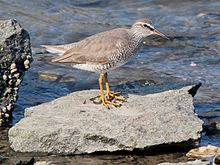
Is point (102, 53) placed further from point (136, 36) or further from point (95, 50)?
point (136, 36)

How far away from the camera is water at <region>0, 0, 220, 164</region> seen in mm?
10602

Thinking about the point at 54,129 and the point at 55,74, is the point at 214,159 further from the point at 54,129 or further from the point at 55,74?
the point at 55,74

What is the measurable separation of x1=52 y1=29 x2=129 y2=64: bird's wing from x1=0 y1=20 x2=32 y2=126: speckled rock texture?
566 millimetres

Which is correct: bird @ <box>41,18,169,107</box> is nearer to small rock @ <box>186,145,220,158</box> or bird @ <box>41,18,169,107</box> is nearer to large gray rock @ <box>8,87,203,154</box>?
large gray rock @ <box>8,87,203,154</box>

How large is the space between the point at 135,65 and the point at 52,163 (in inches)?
217

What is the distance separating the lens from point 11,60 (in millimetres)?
8562

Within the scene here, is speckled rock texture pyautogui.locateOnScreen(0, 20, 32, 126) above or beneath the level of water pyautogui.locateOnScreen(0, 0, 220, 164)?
above

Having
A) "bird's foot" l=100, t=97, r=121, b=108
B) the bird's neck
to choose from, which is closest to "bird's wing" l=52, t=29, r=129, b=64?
the bird's neck

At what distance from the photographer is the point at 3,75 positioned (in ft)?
28.3

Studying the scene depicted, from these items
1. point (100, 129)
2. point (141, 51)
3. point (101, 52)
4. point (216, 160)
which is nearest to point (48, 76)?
point (141, 51)

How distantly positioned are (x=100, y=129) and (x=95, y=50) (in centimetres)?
167

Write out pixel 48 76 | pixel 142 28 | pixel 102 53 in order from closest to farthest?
pixel 102 53 → pixel 142 28 → pixel 48 76

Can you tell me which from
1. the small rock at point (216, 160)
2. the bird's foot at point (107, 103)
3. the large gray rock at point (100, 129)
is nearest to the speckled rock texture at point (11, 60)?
the large gray rock at point (100, 129)

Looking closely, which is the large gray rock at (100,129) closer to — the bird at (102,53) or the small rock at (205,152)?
the small rock at (205,152)
